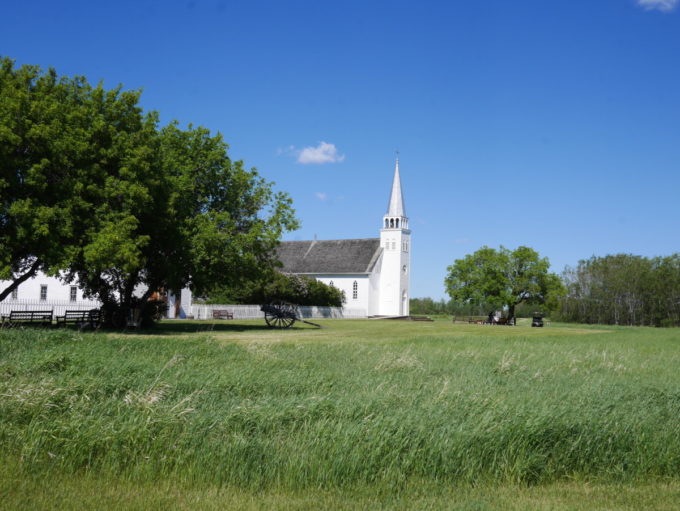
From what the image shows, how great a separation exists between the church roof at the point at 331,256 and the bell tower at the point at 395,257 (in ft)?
5.46

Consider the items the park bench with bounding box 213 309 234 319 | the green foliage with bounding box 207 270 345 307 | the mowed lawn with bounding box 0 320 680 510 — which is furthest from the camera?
the green foliage with bounding box 207 270 345 307

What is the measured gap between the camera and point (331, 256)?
82.9m

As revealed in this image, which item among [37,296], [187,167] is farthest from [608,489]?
[37,296]

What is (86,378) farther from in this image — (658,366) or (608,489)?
(658,366)

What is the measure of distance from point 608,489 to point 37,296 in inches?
1972

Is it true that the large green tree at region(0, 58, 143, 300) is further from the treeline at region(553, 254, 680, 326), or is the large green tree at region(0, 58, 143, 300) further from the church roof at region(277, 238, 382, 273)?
the treeline at region(553, 254, 680, 326)

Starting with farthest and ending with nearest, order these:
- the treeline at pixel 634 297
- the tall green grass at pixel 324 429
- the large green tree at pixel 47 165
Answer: the treeline at pixel 634 297 < the large green tree at pixel 47 165 < the tall green grass at pixel 324 429

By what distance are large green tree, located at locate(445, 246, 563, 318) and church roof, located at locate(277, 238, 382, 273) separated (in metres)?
11.6

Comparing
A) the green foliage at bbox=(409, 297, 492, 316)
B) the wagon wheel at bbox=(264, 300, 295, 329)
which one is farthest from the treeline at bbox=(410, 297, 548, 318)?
the wagon wheel at bbox=(264, 300, 295, 329)

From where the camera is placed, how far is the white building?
79.9m

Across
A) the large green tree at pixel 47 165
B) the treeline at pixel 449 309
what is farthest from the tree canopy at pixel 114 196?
the treeline at pixel 449 309

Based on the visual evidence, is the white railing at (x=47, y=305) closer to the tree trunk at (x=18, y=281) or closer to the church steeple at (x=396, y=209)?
the tree trunk at (x=18, y=281)

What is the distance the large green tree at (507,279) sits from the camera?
78.6m

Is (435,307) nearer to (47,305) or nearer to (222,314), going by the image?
(222,314)
